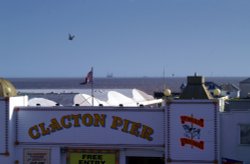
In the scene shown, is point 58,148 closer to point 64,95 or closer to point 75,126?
point 75,126

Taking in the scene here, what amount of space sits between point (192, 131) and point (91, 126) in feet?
18.9

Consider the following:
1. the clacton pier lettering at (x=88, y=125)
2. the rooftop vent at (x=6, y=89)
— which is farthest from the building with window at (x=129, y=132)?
the rooftop vent at (x=6, y=89)

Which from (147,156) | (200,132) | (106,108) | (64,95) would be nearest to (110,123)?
(106,108)

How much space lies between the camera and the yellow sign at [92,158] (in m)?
25.9

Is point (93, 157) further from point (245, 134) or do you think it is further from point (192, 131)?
point (245, 134)

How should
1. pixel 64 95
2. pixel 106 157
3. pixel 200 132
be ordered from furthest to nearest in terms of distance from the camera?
pixel 64 95 → pixel 106 157 → pixel 200 132

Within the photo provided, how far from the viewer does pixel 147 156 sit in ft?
84.6

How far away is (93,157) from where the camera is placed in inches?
1030

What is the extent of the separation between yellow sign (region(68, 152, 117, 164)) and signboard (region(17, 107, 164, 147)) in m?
0.83

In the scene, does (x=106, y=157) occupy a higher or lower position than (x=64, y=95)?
lower

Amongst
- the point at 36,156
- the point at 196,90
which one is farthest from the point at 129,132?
the point at 36,156

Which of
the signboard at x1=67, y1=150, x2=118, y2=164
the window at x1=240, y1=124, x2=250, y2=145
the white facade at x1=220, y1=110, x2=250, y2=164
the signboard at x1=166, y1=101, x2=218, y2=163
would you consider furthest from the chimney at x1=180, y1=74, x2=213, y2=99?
the signboard at x1=67, y1=150, x2=118, y2=164

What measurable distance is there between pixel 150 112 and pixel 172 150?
2.42m

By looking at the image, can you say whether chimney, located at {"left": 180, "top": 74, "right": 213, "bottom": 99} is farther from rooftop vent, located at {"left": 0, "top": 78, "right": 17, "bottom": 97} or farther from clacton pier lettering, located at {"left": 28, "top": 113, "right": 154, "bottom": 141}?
rooftop vent, located at {"left": 0, "top": 78, "right": 17, "bottom": 97}
